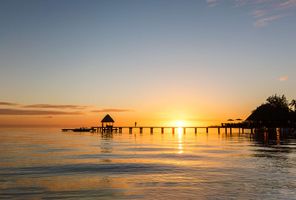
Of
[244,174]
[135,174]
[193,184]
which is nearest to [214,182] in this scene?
[193,184]

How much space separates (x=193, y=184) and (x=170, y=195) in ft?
11.9

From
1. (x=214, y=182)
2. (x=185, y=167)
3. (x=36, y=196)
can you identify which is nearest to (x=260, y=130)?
(x=185, y=167)

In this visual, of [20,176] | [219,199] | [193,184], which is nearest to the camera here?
[219,199]

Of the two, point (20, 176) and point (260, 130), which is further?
point (260, 130)

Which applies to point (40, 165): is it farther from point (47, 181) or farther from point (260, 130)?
point (260, 130)

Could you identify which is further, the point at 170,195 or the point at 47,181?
the point at 47,181

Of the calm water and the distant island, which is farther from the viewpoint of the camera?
the distant island

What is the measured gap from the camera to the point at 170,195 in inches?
744

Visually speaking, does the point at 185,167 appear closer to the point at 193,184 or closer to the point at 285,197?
the point at 193,184

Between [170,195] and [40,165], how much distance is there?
16.6 m

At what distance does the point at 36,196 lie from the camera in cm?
1870

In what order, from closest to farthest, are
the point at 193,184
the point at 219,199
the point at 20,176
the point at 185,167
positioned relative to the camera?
the point at 219,199 < the point at 193,184 < the point at 20,176 < the point at 185,167

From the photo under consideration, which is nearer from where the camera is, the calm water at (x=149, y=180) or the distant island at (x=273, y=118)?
the calm water at (x=149, y=180)

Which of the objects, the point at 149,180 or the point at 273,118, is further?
the point at 273,118
